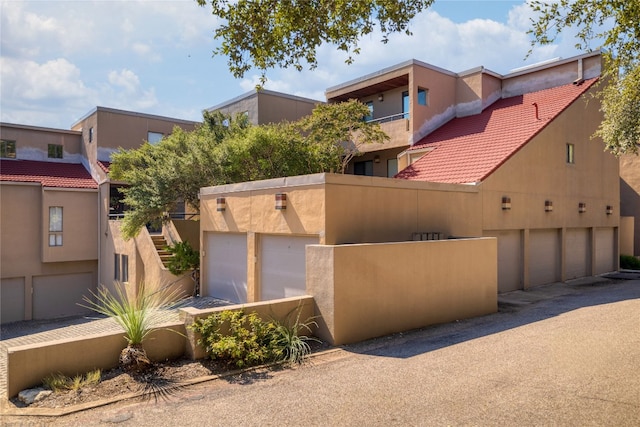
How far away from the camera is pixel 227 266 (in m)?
16.2

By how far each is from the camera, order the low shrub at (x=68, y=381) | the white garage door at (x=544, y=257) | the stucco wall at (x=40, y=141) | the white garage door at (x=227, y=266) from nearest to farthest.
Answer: the low shrub at (x=68, y=381), the white garage door at (x=227, y=266), the white garage door at (x=544, y=257), the stucco wall at (x=40, y=141)

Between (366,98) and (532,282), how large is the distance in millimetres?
14000

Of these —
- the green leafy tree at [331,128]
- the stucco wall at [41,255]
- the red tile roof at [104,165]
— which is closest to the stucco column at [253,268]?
the green leafy tree at [331,128]

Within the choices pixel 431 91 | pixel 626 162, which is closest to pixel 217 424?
pixel 431 91

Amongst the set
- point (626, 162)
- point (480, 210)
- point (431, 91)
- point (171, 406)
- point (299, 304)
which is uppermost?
point (431, 91)

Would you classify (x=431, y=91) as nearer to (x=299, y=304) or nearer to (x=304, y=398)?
(x=299, y=304)

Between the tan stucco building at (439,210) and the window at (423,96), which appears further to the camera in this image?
the window at (423,96)

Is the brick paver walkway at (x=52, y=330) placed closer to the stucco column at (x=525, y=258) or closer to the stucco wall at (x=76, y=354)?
the stucco wall at (x=76, y=354)

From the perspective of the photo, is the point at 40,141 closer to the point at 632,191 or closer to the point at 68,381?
the point at 68,381

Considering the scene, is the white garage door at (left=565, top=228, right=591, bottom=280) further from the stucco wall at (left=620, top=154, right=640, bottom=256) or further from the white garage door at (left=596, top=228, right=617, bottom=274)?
the stucco wall at (left=620, top=154, right=640, bottom=256)

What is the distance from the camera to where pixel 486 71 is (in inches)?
956

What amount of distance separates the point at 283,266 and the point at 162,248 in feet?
30.4

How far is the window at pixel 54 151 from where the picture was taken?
3010 centimetres

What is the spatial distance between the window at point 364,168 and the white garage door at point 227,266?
39.5 ft
